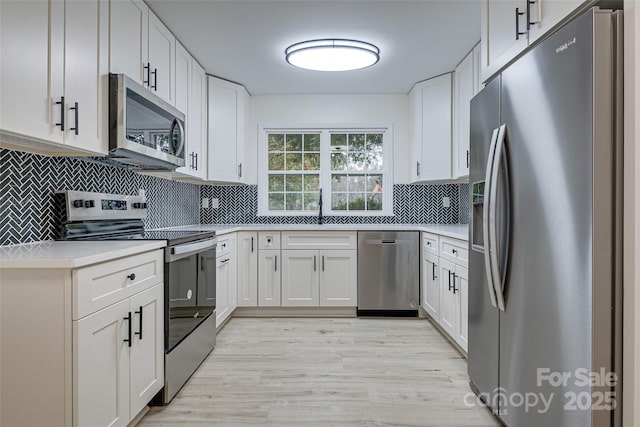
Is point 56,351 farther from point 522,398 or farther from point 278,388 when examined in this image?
point 522,398

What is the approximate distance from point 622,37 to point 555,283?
2.59 ft

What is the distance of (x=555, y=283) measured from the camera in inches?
52.9

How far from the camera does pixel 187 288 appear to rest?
7.72ft

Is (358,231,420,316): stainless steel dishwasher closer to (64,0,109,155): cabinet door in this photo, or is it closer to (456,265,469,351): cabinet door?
(456,265,469,351): cabinet door

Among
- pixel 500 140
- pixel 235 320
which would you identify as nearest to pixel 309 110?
pixel 235 320

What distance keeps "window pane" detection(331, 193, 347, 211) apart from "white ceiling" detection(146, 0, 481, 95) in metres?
1.31

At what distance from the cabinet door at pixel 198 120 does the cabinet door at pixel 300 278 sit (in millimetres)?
1133

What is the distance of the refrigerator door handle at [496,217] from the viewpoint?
1.67m

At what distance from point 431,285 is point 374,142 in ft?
6.03

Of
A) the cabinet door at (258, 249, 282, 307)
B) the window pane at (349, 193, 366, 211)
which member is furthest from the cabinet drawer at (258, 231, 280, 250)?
the window pane at (349, 193, 366, 211)

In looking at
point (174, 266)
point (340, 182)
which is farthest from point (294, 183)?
point (174, 266)

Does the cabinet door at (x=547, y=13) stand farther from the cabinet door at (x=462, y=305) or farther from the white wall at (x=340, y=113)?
the white wall at (x=340, y=113)

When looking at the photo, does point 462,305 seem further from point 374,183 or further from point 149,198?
point 149,198

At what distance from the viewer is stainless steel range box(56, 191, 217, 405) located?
2100mm
